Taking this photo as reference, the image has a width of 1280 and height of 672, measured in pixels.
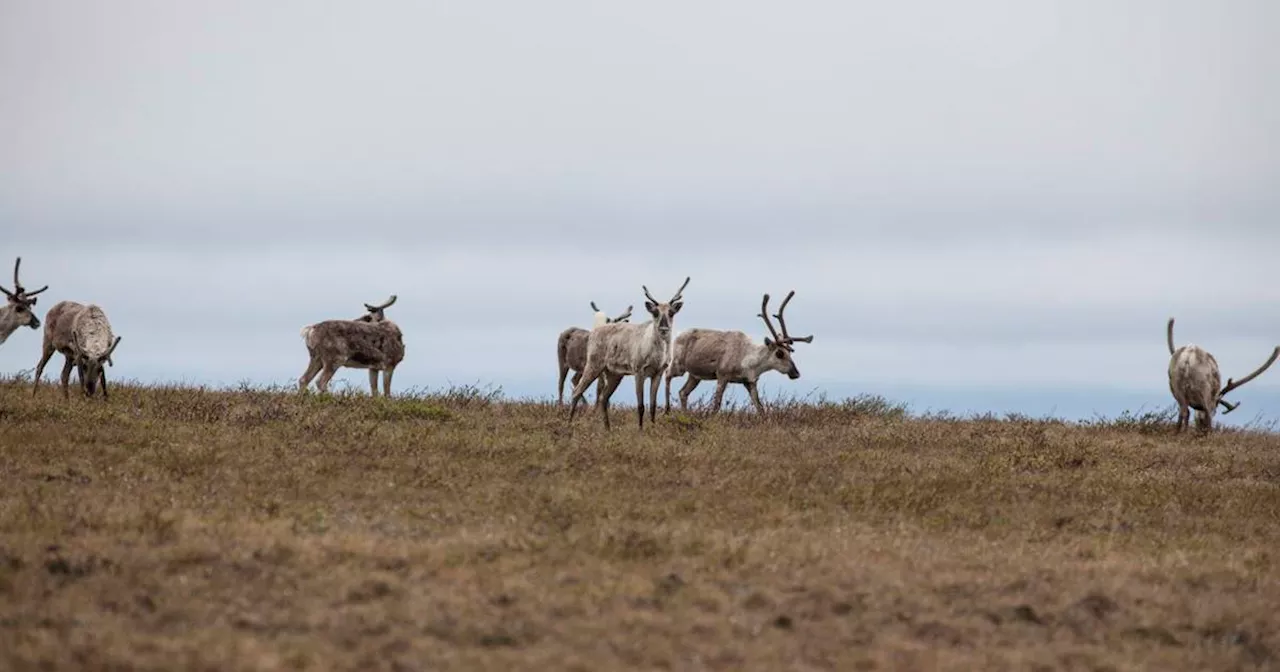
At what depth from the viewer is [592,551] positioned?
1178 centimetres

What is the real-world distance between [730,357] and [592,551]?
607 inches

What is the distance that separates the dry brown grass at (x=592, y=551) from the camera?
945 centimetres

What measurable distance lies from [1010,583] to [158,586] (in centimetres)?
695

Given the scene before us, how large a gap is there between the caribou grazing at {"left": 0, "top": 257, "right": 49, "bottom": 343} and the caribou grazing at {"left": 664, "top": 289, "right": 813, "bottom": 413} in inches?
497

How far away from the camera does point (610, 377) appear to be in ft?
72.9

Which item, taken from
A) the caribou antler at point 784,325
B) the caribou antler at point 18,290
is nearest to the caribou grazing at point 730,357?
the caribou antler at point 784,325

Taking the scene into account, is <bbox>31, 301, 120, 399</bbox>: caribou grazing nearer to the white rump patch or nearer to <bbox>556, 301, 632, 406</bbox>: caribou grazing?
the white rump patch

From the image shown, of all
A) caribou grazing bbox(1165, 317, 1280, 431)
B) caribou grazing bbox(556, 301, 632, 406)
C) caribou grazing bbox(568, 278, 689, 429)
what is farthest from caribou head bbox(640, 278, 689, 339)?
→ caribou grazing bbox(1165, 317, 1280, 431)

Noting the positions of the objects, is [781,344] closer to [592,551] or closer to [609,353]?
[609,353]

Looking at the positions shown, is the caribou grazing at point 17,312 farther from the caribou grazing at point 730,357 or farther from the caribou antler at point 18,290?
the caribou grazing at point 730,357

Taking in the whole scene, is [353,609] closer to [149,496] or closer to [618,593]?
[618,593]

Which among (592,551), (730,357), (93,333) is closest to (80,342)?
(93,333)

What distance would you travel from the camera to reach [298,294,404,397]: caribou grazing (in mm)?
26297

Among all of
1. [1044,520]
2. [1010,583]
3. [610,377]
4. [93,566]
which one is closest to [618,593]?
[1010,583]
